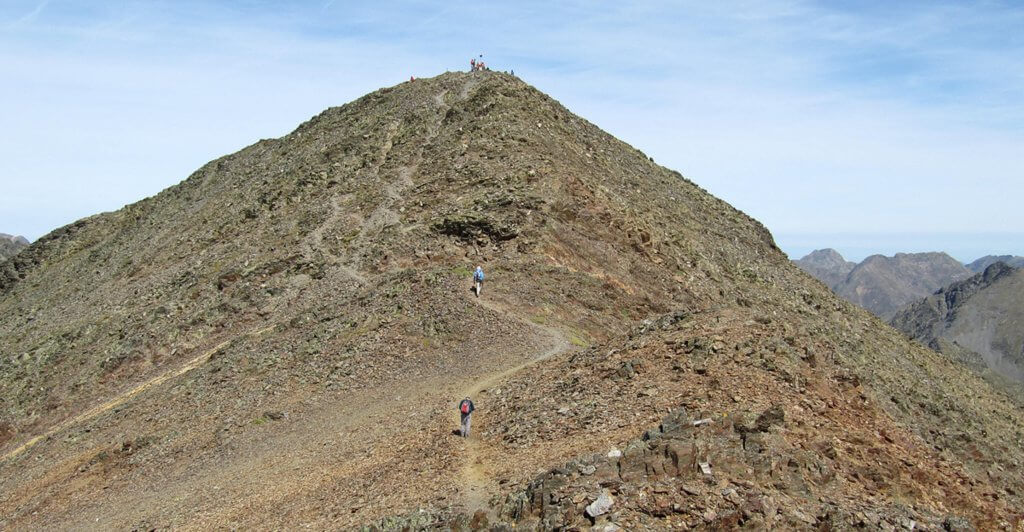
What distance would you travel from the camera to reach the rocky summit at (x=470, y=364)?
17.8 metres

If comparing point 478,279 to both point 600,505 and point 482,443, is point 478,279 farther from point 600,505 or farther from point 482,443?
point 600,505

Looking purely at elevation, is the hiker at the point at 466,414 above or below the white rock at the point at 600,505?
above

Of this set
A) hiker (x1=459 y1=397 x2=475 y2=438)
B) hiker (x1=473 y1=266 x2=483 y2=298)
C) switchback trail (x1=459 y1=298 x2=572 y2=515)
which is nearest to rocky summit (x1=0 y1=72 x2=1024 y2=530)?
switchback trail (x1=459 y1=298 x2=572 y2=515)

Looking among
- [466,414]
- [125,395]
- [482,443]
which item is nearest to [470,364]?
[466,414]

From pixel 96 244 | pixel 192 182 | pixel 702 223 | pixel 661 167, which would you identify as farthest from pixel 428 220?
pixel 96 244

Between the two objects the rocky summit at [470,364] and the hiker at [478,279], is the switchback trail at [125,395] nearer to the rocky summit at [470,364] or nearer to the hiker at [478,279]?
the rocky summit at [470,364]

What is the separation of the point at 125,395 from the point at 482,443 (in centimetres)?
2530

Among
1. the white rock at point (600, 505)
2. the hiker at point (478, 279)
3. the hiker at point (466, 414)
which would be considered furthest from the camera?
the hiker at point (478, 279)

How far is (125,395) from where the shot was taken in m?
39.8

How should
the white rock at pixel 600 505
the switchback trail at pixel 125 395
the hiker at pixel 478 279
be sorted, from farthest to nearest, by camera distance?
the switchback trail at pixel 125 395
the hiker at pixel 478 279
the white rock at pixel 600 505

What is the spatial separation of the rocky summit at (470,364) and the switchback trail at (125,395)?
235mm

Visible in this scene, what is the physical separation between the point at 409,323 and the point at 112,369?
19.2m

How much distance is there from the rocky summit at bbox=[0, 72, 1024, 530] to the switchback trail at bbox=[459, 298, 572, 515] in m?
0.17

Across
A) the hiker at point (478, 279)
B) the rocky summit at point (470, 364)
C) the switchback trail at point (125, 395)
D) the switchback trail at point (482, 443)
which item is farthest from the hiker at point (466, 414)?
the switchback trail at point (125, 395)
